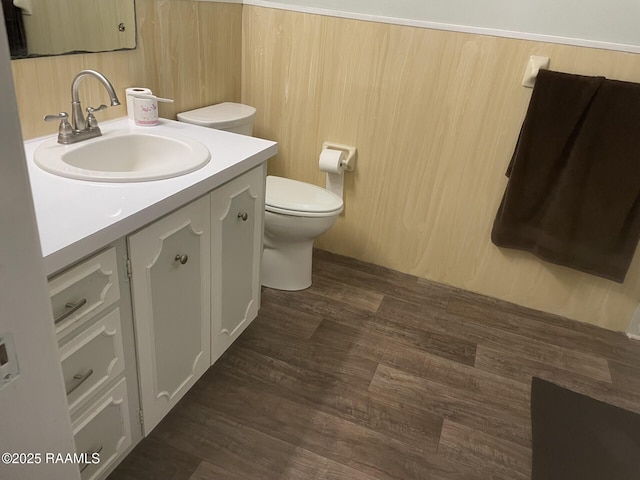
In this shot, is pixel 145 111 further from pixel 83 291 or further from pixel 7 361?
pixel 7 361

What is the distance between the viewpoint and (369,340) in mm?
2027

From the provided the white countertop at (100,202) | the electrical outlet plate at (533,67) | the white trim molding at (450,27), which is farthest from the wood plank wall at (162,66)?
the electrical outlet plate at (533,67)

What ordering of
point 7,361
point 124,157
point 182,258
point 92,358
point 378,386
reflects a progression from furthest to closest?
1. point 378,386
2. point 124,157
3. point 182,258
4. point 92,358
5. point 7,361

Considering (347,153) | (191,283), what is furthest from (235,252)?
(347,153)

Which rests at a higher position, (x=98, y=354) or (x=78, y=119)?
(x=78, y=119)

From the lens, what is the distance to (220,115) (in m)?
2.06

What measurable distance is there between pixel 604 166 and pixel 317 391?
4.76 feet

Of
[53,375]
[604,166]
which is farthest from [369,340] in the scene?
[53,375]

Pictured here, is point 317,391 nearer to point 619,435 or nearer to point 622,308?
point 619,435

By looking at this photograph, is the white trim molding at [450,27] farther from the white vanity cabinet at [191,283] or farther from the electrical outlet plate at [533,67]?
the white vanity cabinet at [191,283]

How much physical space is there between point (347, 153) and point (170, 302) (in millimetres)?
1354

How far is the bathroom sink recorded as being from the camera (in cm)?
121

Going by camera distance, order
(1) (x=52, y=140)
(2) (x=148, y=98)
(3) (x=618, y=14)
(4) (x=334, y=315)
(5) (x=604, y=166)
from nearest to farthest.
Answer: (1) (x=52, y=140) → (2) (x=148, y=98) → (3) (x=618, y=14) → (5) (x=604, y=166) → (4) (x=334, y=315)

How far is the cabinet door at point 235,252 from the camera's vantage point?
146 cm
